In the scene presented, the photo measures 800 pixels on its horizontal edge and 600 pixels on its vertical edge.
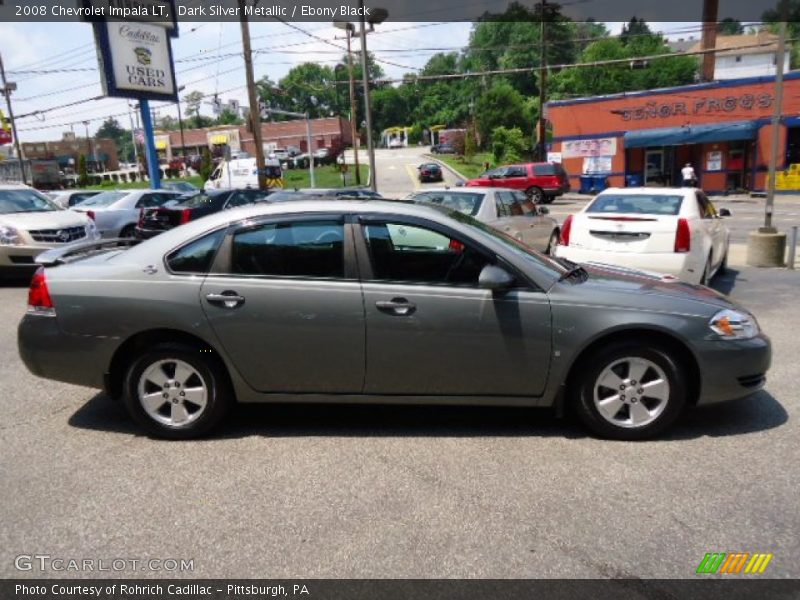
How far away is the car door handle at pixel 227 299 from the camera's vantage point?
396 centimetres

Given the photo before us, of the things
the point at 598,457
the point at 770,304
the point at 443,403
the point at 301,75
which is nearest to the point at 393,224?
the point at 443,403

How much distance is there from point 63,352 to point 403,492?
2.47 metres

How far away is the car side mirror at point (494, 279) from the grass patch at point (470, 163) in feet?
154

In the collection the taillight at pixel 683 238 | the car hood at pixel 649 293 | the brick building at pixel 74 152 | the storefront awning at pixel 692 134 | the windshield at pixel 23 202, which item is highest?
the brick building at pixel 74 152

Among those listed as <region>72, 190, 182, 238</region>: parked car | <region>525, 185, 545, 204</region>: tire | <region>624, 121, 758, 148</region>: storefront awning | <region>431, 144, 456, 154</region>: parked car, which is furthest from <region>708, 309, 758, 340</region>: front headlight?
<region>431, 144, 456, 154</region>: parked car

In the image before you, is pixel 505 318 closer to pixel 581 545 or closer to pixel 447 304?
pixel 447 304

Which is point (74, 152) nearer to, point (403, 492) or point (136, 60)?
point (136, 60)

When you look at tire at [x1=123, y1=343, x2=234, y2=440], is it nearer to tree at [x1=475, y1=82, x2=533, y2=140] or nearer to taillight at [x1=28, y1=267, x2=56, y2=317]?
taillight at [x1=28, y1=267, x2=56, y2=317]

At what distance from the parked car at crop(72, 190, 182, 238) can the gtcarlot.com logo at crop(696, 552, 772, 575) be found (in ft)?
45.1

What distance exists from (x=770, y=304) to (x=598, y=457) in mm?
5527

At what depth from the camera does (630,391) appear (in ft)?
12.9

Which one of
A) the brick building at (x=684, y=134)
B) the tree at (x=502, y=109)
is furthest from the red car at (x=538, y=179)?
the tree at (x=502, y=109)

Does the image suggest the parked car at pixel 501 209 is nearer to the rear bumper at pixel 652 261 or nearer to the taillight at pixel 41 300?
the rear bumper at pixel 652 261

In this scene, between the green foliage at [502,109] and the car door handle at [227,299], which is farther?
the green foliage at [502,109]
